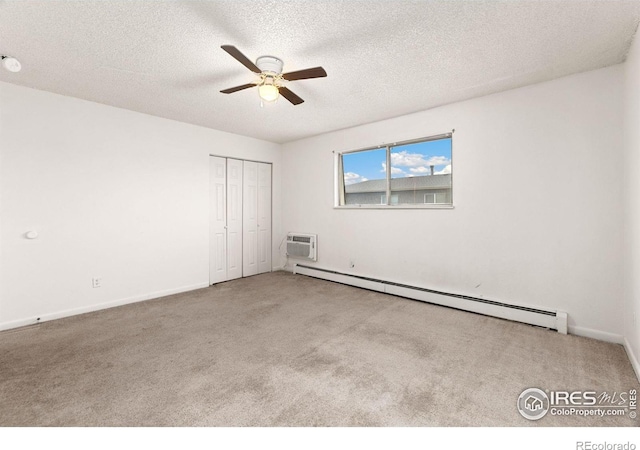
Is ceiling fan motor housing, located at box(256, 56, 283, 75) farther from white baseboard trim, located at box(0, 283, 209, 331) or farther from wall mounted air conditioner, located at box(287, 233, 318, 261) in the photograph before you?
white baseboard trim, located at box(0, 283, 209, 331)

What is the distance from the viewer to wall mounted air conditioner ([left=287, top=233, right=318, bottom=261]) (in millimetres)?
5254

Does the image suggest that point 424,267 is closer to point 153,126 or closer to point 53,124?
point 153,126

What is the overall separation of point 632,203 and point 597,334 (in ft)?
4.24

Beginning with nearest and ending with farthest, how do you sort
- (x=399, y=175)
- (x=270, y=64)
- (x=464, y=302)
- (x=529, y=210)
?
1. (x=270, y=64)
2. (x=529, y=210)
3. (x=464, y=302)
4. (x=399, y=175)

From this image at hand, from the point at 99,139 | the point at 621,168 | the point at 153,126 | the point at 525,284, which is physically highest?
the point at 153,126

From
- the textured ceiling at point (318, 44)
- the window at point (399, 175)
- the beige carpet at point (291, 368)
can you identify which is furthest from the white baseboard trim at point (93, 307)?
the window at point (399, 175)

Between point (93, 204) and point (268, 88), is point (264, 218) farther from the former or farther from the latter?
point (268, 88)

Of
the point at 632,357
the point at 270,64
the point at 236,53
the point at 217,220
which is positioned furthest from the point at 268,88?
the point at 632,357

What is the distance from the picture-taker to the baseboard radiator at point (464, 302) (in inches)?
115

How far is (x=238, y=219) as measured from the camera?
17.2 feet

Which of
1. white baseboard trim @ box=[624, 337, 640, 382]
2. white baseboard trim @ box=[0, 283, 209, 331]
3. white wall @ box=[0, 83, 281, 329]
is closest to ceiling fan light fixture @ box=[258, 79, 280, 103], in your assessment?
white wall @ box=[0, 83, 281, 329]

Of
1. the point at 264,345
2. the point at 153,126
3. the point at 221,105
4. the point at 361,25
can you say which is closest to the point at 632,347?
the point at 264,345

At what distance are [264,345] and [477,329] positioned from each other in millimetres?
2166

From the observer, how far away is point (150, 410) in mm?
1724
